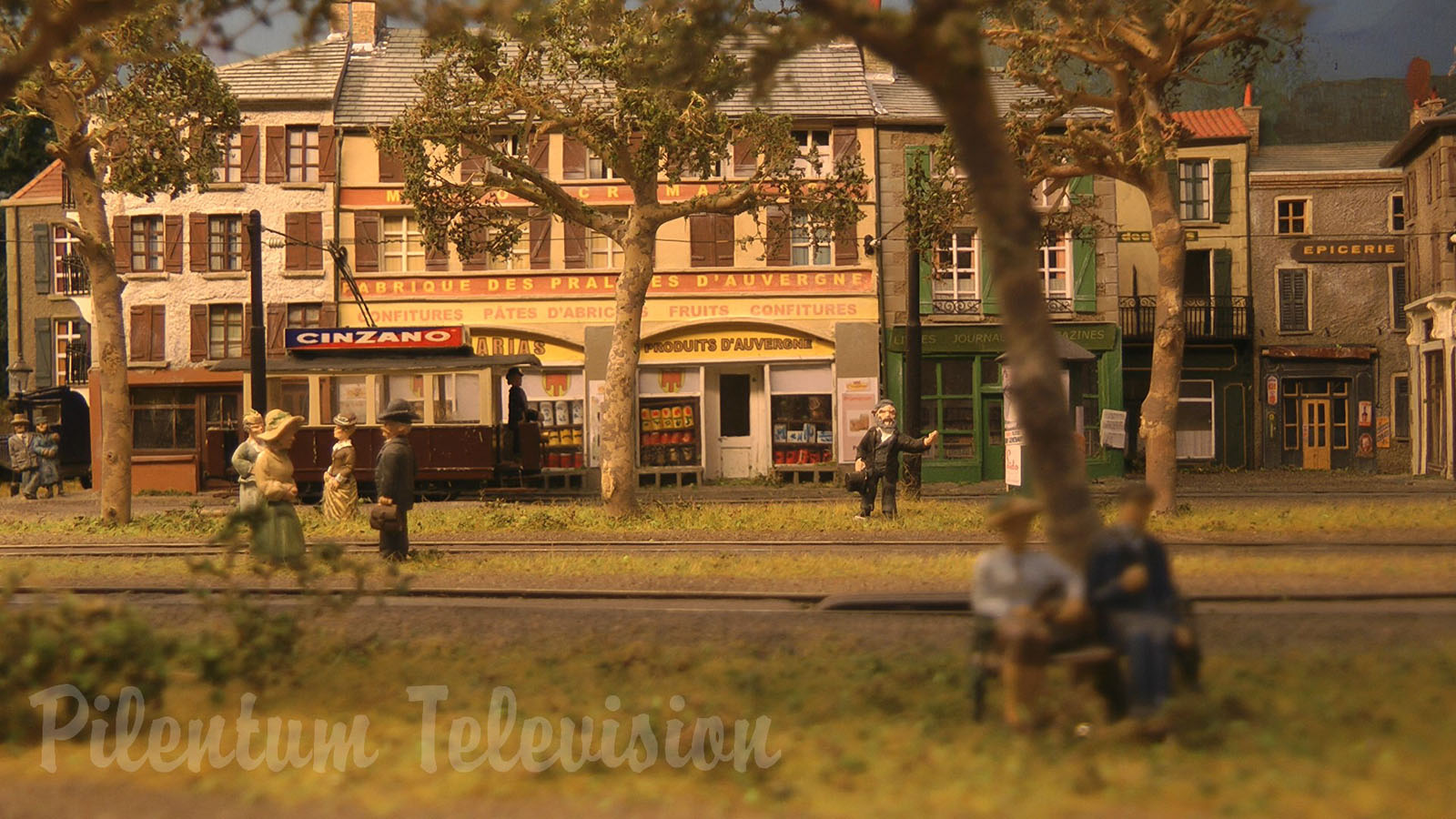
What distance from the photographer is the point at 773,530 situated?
17953 mm

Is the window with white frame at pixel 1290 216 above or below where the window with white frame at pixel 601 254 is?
above

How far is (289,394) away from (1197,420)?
23.7m

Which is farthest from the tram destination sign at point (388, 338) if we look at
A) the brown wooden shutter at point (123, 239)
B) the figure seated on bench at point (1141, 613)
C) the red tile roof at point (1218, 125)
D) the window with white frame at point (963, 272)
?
the figure seated on bench at point (1141, 613)

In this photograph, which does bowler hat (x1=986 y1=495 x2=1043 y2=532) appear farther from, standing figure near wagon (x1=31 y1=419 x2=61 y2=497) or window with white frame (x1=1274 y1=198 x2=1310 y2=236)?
window with white frame (x1=1274 y1=198 x2=1310 y2=236)

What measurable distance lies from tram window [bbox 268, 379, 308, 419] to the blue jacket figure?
22.1 metres

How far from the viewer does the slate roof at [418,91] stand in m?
33.8

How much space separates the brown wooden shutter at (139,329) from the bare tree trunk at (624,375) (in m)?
20.1

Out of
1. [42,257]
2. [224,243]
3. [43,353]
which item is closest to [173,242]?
[224,243]

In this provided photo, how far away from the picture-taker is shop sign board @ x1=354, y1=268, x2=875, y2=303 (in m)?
33.6

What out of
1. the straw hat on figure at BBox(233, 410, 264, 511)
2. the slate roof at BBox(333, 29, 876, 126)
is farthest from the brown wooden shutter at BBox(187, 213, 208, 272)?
the straw hat on figure at BBox(233, 410, 264, 511)

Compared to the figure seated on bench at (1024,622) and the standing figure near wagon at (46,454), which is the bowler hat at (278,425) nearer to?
the figure seated on bench at (1024,622)

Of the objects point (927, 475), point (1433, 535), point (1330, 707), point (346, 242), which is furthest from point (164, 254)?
point (1330, 707)

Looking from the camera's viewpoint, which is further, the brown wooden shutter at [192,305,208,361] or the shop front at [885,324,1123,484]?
the brown wooden shutter at [192,305,208,361]

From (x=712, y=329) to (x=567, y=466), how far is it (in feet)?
15.9
